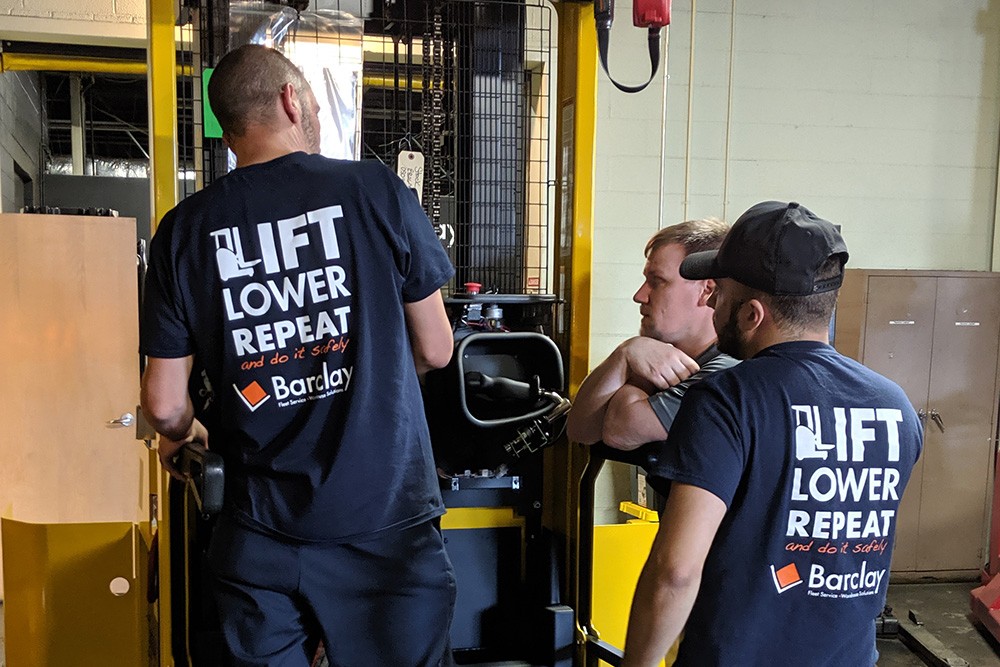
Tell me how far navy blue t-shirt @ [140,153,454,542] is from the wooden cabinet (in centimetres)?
372

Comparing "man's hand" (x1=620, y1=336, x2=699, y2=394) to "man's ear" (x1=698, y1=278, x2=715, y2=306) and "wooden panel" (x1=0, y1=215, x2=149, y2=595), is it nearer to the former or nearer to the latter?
"man's ear" (x1=698, y1=278, x2=715, y2=306)

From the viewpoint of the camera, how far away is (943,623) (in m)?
4.28

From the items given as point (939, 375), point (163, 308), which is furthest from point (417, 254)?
point (939, 375)

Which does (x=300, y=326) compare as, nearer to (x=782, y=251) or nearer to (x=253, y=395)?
(x=253, y=395)

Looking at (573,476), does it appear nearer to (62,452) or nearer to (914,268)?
(62,452)

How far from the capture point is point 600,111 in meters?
4.59

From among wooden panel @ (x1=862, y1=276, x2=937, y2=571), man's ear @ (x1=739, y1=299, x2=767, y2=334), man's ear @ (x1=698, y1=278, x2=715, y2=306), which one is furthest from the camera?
wooden panel @ (x1=862, y1=276, x2=937, y2=571)

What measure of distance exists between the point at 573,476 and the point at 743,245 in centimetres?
116

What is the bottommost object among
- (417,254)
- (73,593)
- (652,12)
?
(73,593)

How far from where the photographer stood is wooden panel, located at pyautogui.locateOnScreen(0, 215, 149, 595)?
4.00 m

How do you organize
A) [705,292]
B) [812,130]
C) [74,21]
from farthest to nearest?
[812,130], [74,21], [705,292]

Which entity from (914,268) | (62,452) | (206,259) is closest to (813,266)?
(206,259)

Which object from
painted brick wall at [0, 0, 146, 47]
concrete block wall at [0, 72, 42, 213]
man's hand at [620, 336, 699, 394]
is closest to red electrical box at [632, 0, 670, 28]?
man's hand at [620, 336, 699, 394]

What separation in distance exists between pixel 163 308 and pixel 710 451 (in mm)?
1016
